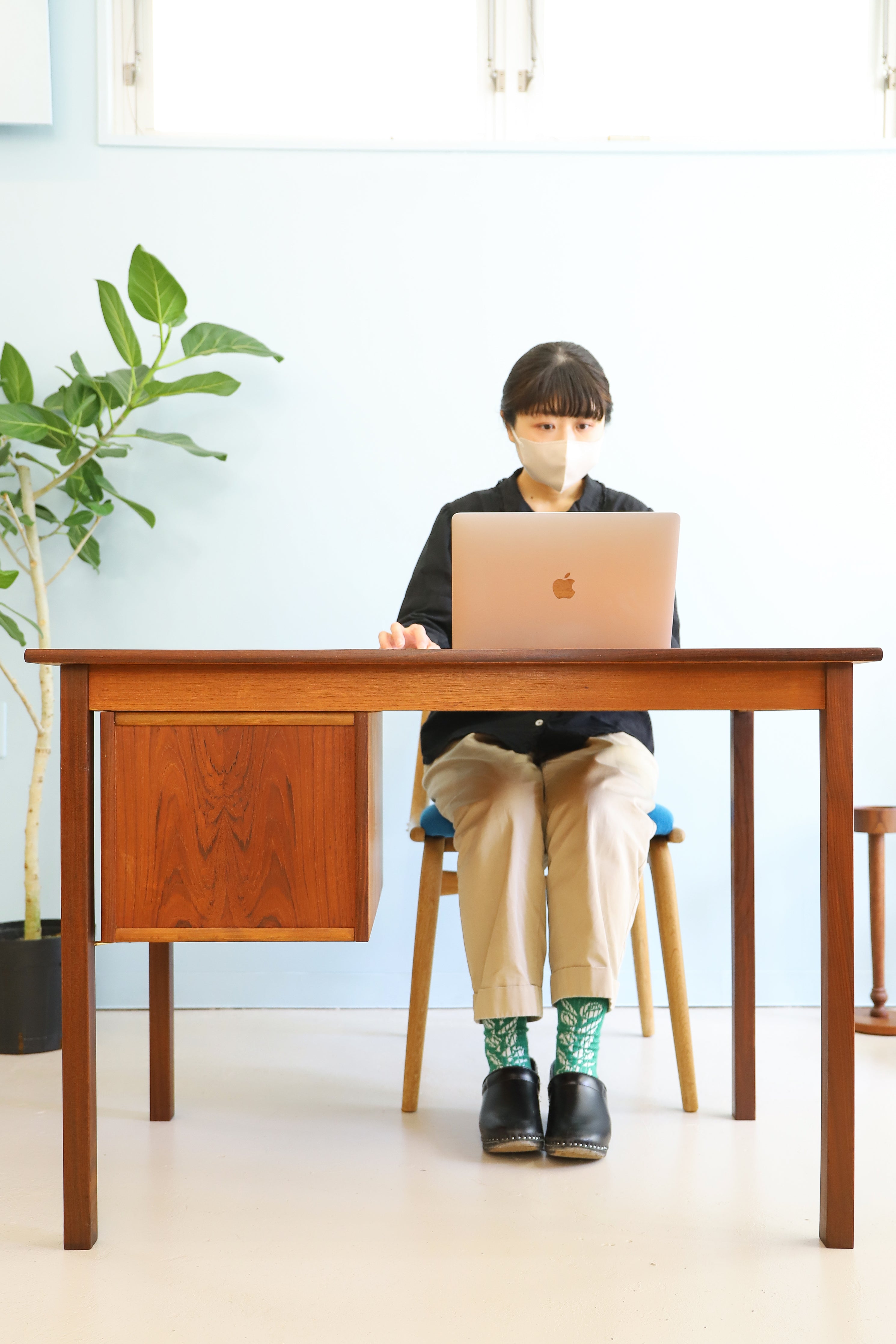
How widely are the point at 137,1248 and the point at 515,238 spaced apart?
2.11m

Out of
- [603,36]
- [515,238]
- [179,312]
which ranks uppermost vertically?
[603,36]

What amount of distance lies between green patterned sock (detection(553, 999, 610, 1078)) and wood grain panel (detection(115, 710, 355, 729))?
576 mm

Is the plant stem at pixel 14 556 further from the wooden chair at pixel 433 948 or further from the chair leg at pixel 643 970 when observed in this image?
the chair leg at pixel 643 970

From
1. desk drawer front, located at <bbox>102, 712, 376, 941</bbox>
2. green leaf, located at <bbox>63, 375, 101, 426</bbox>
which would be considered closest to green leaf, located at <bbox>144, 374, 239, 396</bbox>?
green leaf, located at <bbox>63, 375, 101, 426</bbox>

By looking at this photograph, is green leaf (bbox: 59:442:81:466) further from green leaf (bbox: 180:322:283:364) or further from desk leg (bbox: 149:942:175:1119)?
desk leg (bbox: 149:942:175:1119)

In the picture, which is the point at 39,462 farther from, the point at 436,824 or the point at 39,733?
the point at 436,824

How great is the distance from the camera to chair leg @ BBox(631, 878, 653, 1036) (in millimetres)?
2025

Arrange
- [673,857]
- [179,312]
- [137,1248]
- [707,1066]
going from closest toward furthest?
[137,1248]
[707,1066]
[179,312]
[673,857]

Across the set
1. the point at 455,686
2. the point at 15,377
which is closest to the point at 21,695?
the point at 15,377

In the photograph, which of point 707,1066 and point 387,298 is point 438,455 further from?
point 707,1066

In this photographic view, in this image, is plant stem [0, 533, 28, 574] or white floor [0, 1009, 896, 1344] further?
plant stem [0, 533, 28, 574]

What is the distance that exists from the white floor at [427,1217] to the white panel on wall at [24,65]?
80.4 inches

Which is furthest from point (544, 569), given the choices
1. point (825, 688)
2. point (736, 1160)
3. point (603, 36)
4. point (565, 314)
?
point (603, 36)

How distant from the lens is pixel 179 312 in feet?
6.98
